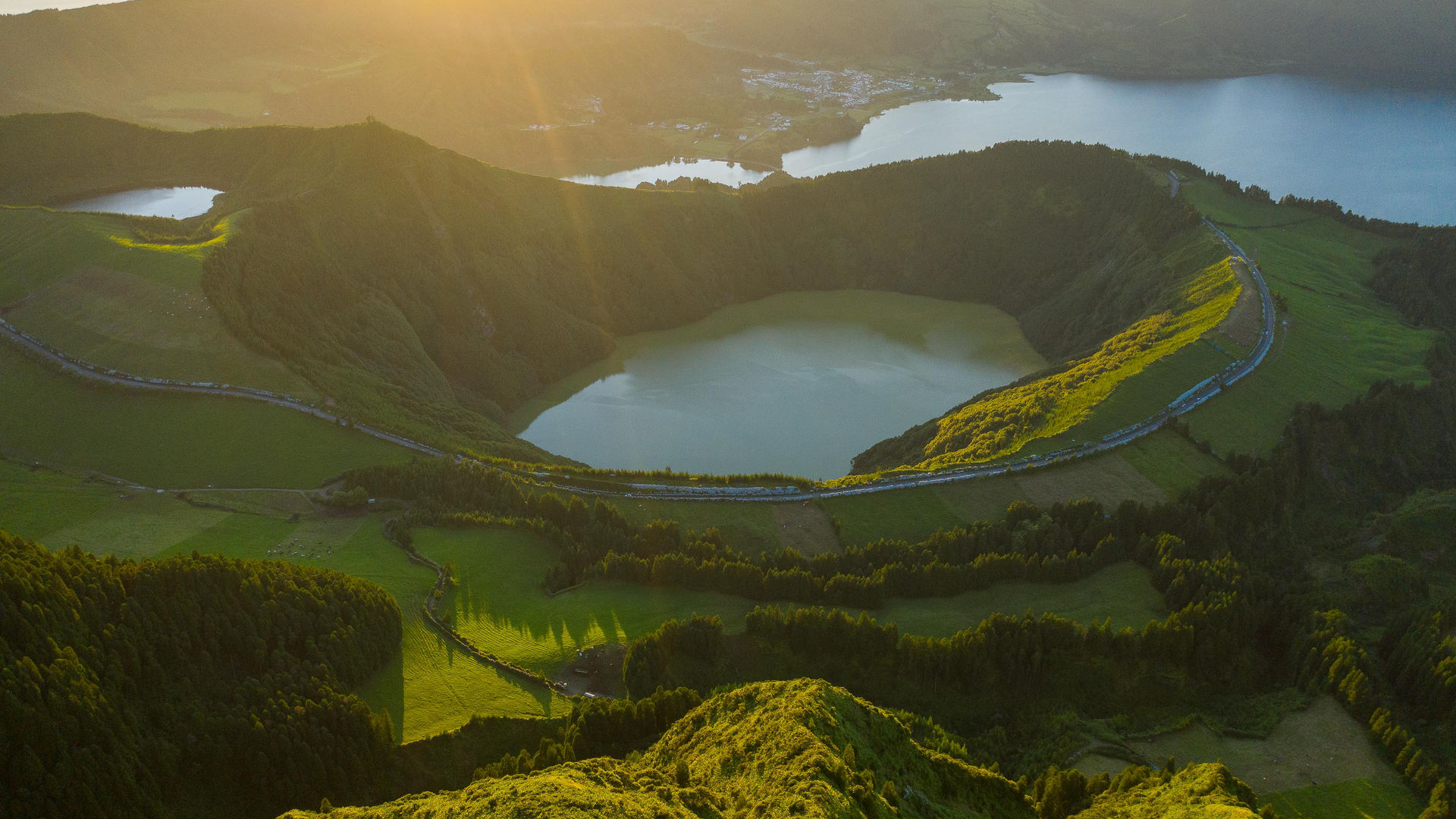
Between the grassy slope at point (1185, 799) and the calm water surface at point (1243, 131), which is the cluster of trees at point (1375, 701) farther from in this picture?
the calm water surface at point (1243, 131)

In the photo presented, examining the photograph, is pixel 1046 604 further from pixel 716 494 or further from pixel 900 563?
pixel 716 494

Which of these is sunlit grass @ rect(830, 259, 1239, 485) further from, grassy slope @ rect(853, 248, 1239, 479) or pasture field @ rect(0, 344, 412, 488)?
pasture field @ rect(0, 344, 412, 488)

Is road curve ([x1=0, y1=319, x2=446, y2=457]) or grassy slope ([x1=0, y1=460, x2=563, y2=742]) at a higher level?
road curve ([x1=0, y1=319, x2=446, y2=457])

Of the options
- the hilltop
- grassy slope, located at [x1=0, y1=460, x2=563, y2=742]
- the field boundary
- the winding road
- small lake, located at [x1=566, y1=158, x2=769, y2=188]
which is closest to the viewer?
the hilltop

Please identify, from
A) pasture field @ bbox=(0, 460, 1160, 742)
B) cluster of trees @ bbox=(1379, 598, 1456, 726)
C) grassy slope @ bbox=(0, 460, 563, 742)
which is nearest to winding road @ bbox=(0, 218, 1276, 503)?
pasture field @ bbox=(0, 460, 1160, 742)

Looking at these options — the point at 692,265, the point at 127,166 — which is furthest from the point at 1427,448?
the point at 127,166

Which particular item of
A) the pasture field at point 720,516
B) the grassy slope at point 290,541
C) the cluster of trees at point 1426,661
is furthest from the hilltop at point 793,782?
the pasture field at point 720,516

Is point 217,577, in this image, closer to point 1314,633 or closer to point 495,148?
point 1314,633
